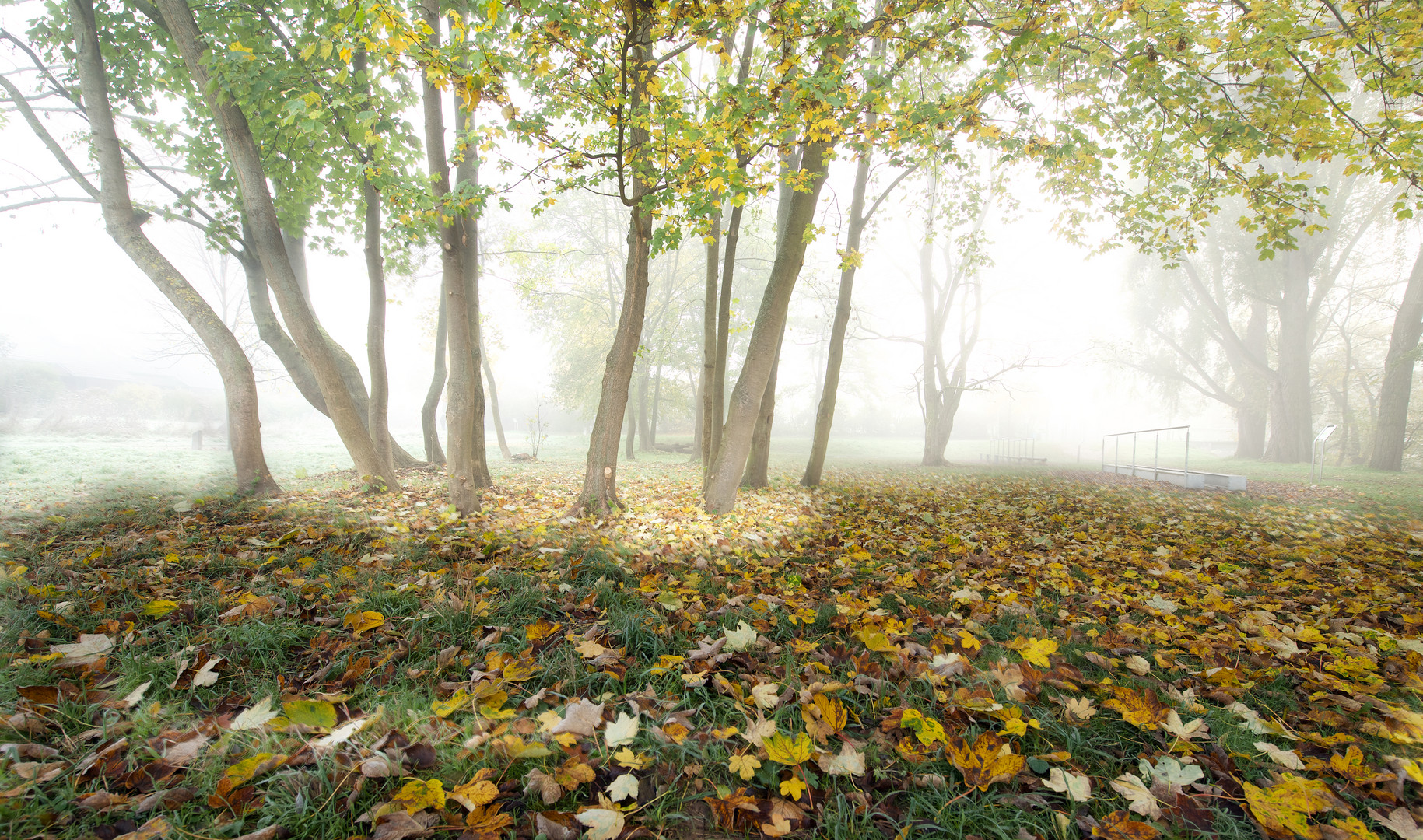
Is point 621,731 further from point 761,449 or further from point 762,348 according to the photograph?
point 761,449

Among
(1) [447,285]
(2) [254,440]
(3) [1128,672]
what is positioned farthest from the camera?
(2) [254,440]

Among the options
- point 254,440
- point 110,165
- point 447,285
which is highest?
point 110,165

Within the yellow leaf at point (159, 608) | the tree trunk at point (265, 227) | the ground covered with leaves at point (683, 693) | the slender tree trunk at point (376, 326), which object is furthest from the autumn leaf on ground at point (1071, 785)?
the slender tree trunk at point (376, 326)

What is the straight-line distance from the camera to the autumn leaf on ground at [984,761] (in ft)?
4.63

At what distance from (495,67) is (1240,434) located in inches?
1119

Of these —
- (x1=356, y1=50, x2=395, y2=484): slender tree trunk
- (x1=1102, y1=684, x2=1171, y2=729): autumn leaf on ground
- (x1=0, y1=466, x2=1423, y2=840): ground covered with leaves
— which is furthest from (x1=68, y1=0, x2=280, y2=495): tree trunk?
(x1=1102, y1=684, x2=1171, y2=729): autumn leaf on ground

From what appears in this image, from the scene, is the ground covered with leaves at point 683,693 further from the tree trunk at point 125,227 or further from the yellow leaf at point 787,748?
the tree trunk at point 125,227

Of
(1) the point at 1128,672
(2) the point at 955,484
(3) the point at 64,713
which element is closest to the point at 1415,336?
(2) the point at 955,484

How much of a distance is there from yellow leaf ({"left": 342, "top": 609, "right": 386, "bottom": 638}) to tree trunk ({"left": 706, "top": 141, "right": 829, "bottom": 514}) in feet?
12.4

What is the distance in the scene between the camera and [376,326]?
770 centimetres

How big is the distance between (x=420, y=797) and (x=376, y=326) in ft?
26.4

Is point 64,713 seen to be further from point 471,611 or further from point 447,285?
point 447,285

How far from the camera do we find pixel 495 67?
4.05 metres

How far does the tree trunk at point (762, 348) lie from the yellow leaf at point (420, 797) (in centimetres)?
450
